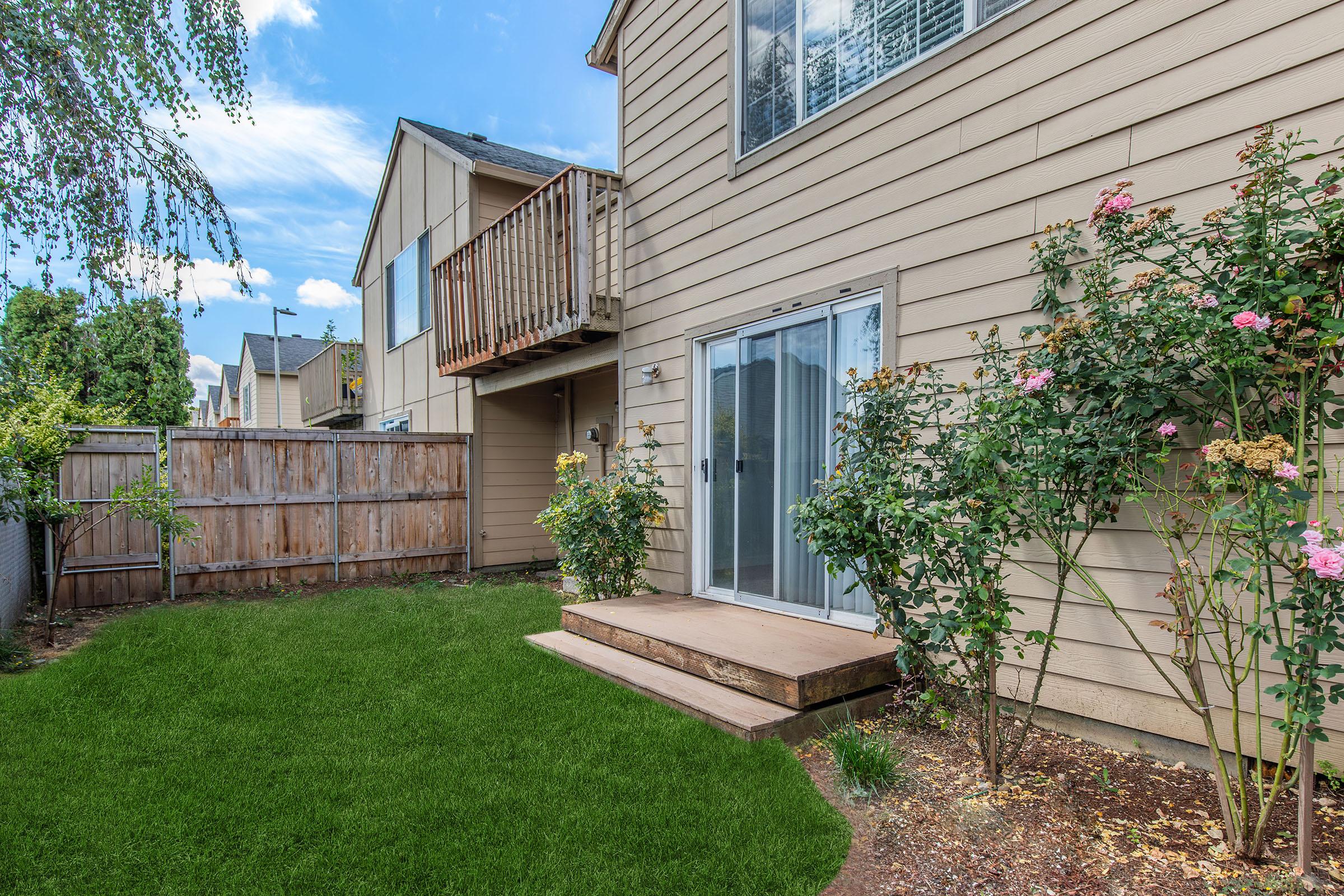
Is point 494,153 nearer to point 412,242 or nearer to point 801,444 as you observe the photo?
point 412,242

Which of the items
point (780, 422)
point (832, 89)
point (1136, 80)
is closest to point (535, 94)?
point (832, 89)

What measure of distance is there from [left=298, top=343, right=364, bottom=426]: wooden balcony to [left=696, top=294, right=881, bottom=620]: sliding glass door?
31.4ft

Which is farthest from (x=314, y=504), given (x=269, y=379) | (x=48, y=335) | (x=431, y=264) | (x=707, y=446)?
(x=269, y=379)

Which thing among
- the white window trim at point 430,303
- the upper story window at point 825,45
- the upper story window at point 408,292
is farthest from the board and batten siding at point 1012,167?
the upper story window at point 408,292

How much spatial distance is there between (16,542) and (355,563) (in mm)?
2896

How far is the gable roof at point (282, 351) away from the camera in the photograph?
23.2m

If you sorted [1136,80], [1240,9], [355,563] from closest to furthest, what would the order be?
1. [1240,9]
2. [1136,80]
3. [355,563]

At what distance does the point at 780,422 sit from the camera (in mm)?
4383

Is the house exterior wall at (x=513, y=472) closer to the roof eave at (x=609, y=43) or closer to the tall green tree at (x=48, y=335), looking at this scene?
the roof eave at (x=609, y=43)

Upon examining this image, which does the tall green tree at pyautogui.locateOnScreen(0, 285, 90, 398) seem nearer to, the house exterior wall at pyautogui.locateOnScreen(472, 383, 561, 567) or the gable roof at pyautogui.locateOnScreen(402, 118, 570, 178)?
the house exterior wall at pyautogui.locateOnScreen(472, 383, 561, 567)

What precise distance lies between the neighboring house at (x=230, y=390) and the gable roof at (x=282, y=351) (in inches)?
157

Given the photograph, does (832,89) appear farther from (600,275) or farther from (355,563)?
(355,563)

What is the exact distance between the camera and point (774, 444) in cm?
444

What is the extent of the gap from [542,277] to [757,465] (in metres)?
3.02
